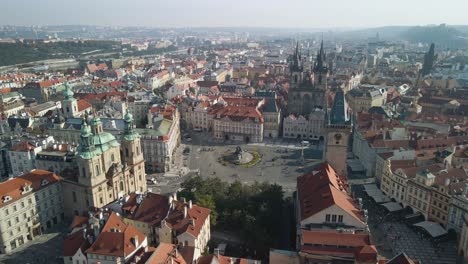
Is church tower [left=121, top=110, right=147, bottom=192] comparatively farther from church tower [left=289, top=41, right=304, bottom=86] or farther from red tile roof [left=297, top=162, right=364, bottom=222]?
church tower [left=289, top=41, right=304, bottom=86]

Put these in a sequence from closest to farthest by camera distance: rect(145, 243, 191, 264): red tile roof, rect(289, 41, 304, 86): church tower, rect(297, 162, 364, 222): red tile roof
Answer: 1. rect(145, 243, 191, 264): red tile roof
2. rect(297, 162, 364, 222): red tile roof
3. rect(289, 41, 304, 86): church tower

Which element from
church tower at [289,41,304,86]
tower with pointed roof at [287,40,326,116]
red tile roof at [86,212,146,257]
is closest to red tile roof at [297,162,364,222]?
red tile roof at [86,212,146,257]

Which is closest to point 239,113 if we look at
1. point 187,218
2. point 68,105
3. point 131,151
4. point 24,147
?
point 68,105

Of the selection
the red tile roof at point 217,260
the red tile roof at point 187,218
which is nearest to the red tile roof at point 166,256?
the red tile roof at point 217,260

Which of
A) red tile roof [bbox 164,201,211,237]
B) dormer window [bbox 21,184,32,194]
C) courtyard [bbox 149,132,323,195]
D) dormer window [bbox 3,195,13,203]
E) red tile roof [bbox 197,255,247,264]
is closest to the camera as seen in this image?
red tile roof [bbox 197,255,247,264]

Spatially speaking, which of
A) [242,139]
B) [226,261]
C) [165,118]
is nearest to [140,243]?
[226,261]
